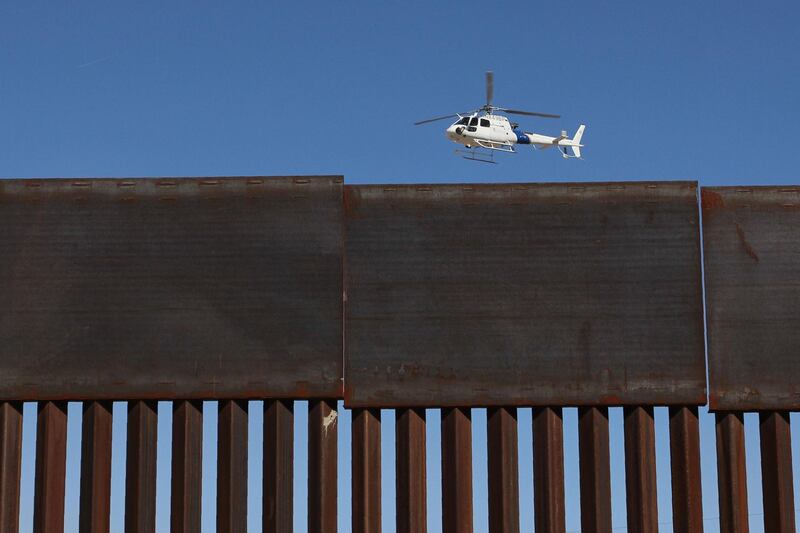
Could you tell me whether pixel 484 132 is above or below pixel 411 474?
above

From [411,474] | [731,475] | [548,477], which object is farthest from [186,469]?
[731,475]

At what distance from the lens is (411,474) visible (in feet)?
40.3

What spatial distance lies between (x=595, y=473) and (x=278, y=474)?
369 centimetres

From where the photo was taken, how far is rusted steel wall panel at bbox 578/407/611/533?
485 inches

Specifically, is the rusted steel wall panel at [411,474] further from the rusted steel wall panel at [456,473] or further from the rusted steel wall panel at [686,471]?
the rusted steel wall panel at [686,471]

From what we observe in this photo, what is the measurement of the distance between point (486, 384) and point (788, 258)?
4062 millimetres

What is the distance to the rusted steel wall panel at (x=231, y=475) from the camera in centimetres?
1220

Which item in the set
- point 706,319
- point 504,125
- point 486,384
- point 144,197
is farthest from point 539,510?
point 504,125

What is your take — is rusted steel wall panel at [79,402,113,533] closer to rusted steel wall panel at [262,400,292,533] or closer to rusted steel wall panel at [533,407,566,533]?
rusted steel wall panel at [262,400,292,533]

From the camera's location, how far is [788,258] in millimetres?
12945

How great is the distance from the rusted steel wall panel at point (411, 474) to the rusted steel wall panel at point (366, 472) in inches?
9.3

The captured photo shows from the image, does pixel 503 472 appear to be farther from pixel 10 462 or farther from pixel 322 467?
pixel 10 462

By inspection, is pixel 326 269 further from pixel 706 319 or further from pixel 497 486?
pixel 706 319

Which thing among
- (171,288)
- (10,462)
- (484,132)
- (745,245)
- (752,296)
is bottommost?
(10,462)
